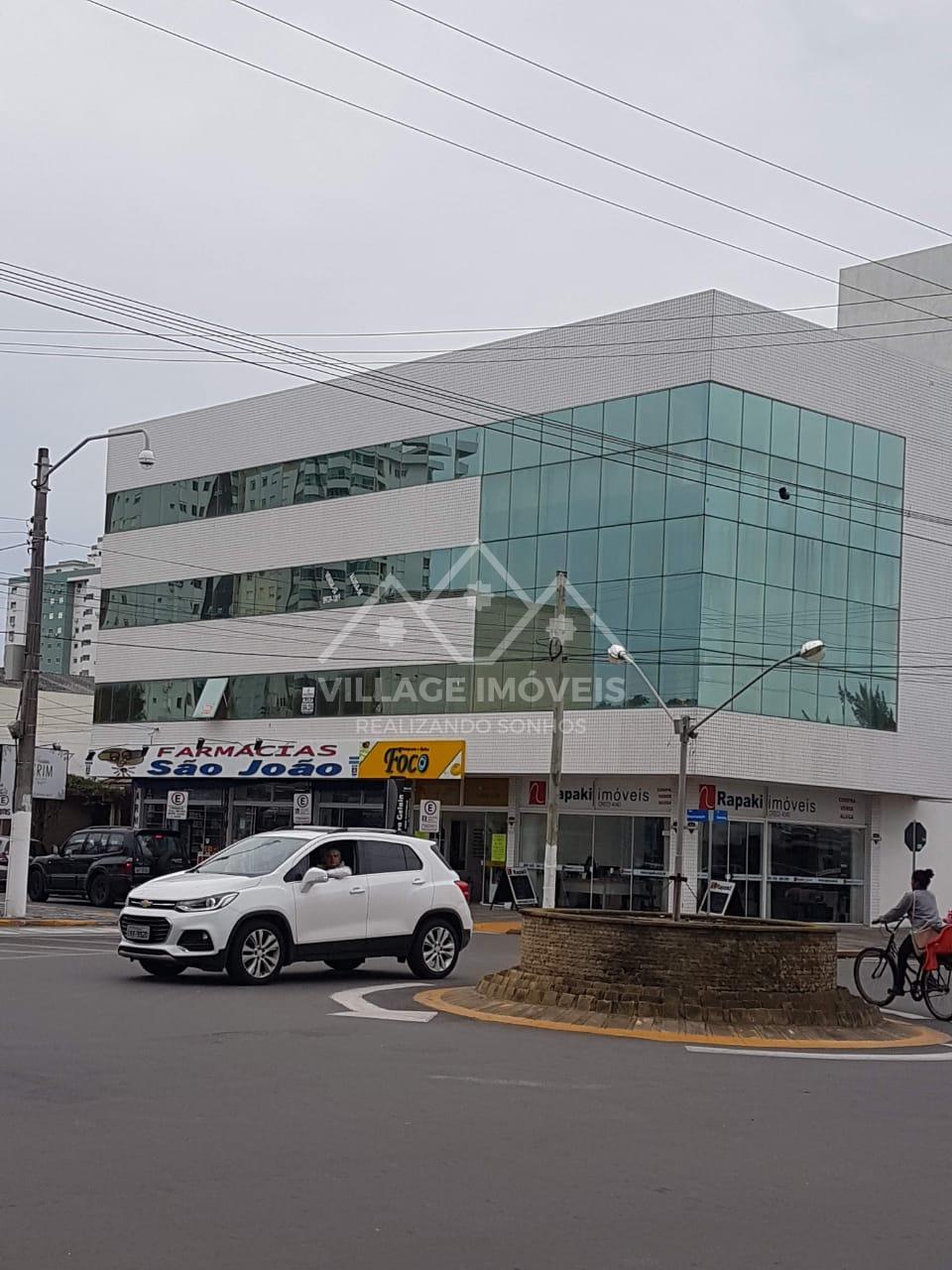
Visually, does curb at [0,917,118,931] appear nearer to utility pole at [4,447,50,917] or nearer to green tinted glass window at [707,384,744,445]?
utility pole at [4,447,50,917]

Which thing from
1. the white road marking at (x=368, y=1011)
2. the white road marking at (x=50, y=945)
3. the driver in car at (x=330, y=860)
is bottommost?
the white road marking at (x=50, y=945)

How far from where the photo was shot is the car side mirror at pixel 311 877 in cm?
1797

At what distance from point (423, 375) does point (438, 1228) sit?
44423 mm

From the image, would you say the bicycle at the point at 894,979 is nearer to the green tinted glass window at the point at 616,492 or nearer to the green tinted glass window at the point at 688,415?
the green tinted glass window at the point at 688,415

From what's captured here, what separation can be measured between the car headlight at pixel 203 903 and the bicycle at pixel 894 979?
22.4ft

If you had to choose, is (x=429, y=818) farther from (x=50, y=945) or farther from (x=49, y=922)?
(x=50, y=945)

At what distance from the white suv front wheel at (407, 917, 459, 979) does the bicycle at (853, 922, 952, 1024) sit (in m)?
4.74

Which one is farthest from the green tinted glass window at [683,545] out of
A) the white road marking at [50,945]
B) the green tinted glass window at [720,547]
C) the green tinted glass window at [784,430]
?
the white road marking at [50,945]

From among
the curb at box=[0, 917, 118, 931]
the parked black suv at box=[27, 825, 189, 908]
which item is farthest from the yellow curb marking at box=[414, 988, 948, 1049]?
the parked black suv at box=[27, 825, 189, 908]

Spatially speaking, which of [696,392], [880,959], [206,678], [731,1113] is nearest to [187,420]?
[206,678]

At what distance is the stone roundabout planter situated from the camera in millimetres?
15000

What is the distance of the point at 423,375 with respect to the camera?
50.1 metres

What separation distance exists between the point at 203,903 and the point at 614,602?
90.3 feet

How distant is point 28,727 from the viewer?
29281 millimetres
